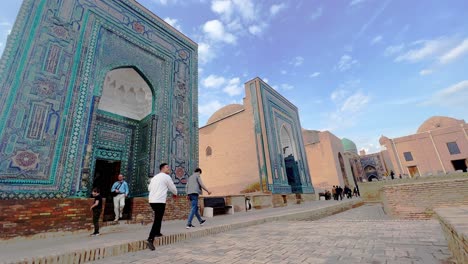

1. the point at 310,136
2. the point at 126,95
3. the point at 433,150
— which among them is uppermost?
the point at 310,136

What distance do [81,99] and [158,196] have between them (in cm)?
398

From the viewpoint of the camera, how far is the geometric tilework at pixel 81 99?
4492 millimetres

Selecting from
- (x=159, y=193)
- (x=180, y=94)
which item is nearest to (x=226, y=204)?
(x=180, y=94)

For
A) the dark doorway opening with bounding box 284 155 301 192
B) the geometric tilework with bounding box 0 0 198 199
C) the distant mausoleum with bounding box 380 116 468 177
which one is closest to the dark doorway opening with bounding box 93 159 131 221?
the geometric tilework with bounding box 0 0 198 199

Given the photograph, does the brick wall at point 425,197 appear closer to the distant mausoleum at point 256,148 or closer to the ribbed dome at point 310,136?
the distant mausoleum at point 256,148

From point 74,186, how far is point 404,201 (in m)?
8.90

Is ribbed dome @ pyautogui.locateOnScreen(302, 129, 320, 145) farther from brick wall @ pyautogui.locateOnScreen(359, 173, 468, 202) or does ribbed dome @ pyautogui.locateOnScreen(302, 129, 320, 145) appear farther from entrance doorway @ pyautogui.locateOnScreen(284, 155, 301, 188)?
entrance doorway @ pyautogui.locateOnScreen(284, 155, 301, 188)

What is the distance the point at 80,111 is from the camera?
5.41 metres

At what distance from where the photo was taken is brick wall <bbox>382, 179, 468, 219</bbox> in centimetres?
598

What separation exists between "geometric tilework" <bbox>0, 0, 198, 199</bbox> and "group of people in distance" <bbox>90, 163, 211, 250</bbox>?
0.91 m

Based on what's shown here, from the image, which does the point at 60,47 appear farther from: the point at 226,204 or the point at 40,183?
the point at 226,204

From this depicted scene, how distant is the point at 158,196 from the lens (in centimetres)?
325

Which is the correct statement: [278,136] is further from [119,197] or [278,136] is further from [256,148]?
[119,197]

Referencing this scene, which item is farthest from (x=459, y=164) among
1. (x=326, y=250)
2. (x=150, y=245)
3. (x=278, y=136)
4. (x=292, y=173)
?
(x=150, y=245)
